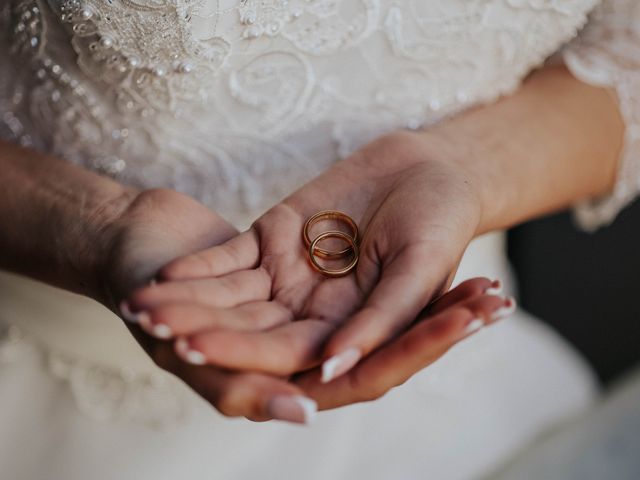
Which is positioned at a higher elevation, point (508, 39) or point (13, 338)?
point (508, 39)

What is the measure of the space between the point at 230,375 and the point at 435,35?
60 cm

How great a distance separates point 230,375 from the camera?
1.91 feet

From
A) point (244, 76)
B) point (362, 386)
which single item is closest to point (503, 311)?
point (362, 386)

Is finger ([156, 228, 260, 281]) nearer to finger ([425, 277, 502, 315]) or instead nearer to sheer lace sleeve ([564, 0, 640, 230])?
finger ([425, 277, 502, 315])

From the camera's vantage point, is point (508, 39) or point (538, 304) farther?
point (538, 304)

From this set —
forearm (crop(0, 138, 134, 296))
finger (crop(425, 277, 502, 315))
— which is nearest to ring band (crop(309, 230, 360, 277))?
finger (crop(425, 277, 502, 315))

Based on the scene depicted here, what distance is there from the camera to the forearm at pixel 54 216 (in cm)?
80

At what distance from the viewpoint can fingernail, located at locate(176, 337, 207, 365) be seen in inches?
22.0

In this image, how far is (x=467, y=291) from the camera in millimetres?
628

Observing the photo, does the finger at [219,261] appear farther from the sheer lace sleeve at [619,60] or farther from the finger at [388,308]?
the sheer lace sleeve at [619,60]

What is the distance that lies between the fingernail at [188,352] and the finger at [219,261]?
85 millimetres

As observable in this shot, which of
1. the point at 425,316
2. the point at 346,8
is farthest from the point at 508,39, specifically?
the point at 425,316

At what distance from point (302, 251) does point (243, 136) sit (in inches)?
10.7

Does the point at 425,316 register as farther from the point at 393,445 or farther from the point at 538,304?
the point at 538,304
